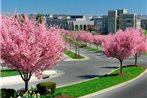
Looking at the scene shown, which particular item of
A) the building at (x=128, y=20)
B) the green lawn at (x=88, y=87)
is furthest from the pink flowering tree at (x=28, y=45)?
the building at (x=128, y=20)

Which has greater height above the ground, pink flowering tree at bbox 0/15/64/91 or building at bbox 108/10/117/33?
building at bbox 108/10/117/33

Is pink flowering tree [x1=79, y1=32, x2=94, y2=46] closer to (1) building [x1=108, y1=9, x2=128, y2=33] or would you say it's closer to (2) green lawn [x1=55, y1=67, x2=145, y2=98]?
(2) green lawn [x1=55, y1=67, x2=145, y2=98]

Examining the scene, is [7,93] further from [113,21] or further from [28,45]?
[113,21]

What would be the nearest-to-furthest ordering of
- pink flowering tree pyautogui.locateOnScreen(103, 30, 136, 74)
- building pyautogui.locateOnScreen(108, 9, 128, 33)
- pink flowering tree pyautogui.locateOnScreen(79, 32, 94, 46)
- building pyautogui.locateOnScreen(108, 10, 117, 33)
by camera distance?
1. pink flowering tree pyautogui.locateOnScreen(103, 30, 136, 74)
2. pink flowering tree pyautogui.locateOnScreen(79, 32, 94, 46)
3. building pyautogui.locateOnScreen(108, 10, 117, 33)
4. building pyautogui.locateOnScreen(108, 9, 128, 33)

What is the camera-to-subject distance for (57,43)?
20.9 m

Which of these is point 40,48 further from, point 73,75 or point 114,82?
→ point 73,75

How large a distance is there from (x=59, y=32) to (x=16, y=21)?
2.53 m

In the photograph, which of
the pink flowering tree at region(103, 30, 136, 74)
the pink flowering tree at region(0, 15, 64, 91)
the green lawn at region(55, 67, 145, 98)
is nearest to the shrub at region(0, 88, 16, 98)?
the pink flowering tree at region(0, 15, 64, 91)

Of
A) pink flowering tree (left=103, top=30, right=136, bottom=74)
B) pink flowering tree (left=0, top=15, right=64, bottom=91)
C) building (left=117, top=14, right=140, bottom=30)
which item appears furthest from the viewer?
building (left=117, top=14, right=140, bottom=30)

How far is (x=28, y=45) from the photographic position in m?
20.2

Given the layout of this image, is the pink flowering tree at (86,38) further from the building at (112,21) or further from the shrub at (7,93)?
the shrub at (7,93)

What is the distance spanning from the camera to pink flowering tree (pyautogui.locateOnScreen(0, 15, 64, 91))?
1997 centimetres

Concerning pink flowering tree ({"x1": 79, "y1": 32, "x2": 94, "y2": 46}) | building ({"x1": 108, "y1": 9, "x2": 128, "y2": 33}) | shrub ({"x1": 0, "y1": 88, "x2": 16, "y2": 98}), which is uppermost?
building ({"x1": 108, "y1": 9, "x2": 128, "y2": 33})

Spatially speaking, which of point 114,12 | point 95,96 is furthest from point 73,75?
point 114,12
